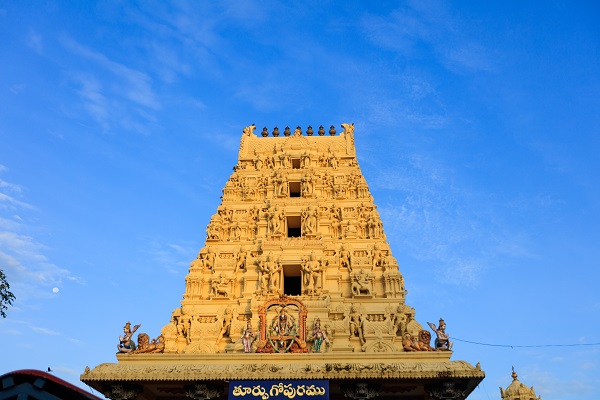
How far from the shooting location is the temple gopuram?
17.7 metres

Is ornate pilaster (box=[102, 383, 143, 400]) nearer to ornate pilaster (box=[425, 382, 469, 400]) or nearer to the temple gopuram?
the temple gopuram

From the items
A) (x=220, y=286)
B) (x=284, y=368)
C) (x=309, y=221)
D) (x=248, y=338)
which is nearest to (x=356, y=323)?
(x=248, y=338)

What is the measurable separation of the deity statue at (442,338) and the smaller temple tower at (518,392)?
557 inches

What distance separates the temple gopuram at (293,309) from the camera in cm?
1766

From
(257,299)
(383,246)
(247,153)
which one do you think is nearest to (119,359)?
(257,299)

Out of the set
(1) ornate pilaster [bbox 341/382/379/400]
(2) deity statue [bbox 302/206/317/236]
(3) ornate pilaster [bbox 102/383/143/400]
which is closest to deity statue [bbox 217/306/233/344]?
(3) ornate pilaster [bbox 102/383/143/400]

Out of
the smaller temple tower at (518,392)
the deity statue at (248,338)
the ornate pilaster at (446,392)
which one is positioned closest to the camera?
the ornate pilaster at (446,392)

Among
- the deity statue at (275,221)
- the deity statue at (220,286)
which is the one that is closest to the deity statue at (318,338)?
the deity statue at (220,286)

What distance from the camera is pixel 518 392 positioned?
30.3m

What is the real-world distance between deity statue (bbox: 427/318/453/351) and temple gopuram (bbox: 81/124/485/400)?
0.04m

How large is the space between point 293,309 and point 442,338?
6296 millimetres

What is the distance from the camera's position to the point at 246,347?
20.0 metres

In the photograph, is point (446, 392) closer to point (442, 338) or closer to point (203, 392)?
point (442, 338)

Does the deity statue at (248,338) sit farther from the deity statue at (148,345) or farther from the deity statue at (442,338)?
the deity statue at (442,338)
